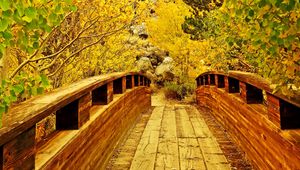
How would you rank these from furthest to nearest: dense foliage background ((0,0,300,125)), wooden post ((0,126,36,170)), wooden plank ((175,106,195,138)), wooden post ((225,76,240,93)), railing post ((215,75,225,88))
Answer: railing post ((215,75,225,88)) < wooden post ((225,76,240,93)) < wooden plank ((175,106,195,138)) < dense foliage background ((0,0,300,125)) < wooden post ((0,126,36,170))

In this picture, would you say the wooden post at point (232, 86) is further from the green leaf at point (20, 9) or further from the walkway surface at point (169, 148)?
the green leaf at point (20, 9)

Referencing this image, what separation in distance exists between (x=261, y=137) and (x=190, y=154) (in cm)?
128

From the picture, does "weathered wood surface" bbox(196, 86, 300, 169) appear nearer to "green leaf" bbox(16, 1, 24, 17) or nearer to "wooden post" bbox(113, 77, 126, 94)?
"wooden post" bbox(113, 77, 126, 94)

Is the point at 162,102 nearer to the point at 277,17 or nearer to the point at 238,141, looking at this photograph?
the point at 238,141

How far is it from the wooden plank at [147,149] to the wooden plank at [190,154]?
1.40ft

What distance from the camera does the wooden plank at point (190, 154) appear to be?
4242 mm

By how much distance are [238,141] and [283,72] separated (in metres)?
2.97

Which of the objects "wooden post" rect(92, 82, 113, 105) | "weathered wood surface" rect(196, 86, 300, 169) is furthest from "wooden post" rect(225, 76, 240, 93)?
"wooden post" rect(92, 82, 113, 105)

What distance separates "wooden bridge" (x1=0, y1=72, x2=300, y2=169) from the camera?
6.94 feet

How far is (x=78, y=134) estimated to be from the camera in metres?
3.06

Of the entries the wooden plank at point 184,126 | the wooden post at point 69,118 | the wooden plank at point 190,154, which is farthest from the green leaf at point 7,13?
the wooden plank at point 184,126

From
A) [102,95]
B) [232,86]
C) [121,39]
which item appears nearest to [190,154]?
[102,95]

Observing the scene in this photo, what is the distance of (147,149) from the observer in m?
5.02

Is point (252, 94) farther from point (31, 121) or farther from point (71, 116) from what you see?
point (31, 121)
